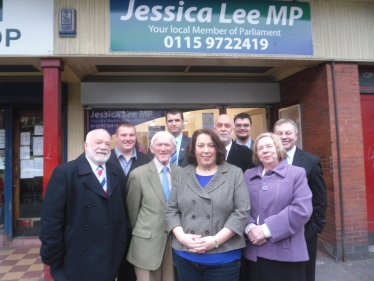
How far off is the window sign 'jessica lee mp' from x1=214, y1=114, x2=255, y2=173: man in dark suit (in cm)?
135

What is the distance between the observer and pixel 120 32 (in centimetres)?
374

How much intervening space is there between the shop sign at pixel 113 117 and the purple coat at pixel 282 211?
356 cm

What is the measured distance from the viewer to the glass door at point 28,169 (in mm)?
5117

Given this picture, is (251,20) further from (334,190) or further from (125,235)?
(125,235)

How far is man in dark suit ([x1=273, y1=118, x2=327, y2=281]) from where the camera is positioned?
2.54 metres

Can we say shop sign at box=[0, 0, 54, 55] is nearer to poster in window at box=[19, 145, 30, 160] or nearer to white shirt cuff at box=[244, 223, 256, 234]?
poster in window at box=[19, 145, 30, 160]

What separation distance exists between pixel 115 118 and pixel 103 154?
307cm

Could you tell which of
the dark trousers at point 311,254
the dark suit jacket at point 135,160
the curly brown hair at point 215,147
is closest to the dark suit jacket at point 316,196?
the dark trousers at point 311,254

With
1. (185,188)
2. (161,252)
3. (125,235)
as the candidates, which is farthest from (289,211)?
(125,235)

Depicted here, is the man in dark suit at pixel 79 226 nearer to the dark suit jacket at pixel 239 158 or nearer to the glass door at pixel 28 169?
the dark suit jacket at pixel 239 158

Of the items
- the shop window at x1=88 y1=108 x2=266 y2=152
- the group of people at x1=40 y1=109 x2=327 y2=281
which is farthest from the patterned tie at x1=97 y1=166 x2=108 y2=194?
the shop window at x1=88 y1=108 x2=266 y2=152

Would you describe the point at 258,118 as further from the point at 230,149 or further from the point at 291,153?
the point at 291,153

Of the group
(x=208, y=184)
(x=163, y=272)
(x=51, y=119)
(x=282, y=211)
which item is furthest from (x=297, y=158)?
(x=51, y=119)

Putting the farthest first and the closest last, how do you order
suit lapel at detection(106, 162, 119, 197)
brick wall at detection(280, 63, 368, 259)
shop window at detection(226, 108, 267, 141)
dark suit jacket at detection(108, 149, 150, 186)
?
shop window at detection(226, 108, 267, 141)
brick wall at detection(280, 63, 368, 259)
dark suit jacket at detection(108, 149, 150, 186)
suit lapel at detection(106, 162, 119, 197)
